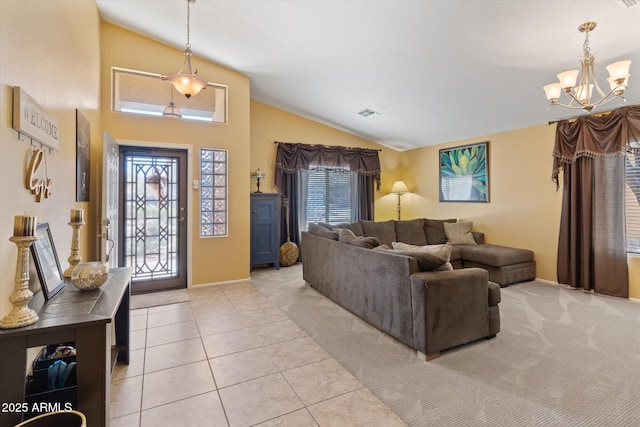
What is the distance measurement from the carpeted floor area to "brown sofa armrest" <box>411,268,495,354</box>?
0.44 ft

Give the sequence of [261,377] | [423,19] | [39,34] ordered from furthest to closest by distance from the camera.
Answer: [423,19] < [261,377] < [39,34]

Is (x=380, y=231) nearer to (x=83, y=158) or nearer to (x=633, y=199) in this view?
(x=633, y=199)

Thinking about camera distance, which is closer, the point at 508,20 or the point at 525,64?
the point at 508,20

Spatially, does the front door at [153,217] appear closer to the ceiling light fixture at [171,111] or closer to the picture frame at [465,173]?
the ceiling light fixture at [171,111]

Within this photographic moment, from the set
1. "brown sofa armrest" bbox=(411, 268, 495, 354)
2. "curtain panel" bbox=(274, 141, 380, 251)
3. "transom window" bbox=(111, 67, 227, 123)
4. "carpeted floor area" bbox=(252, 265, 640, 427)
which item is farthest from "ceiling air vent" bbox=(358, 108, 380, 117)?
"brown sofa armrest" bbox=(411, 268, 495, 354)

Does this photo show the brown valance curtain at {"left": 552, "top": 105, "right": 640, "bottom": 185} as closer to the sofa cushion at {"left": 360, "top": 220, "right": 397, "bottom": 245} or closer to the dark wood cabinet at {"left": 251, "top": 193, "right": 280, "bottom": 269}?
the sofa cushion at {"left": 360, "top": 220, "right": 397, "bottom": 245}

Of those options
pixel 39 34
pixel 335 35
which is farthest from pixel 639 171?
pixel 39 34

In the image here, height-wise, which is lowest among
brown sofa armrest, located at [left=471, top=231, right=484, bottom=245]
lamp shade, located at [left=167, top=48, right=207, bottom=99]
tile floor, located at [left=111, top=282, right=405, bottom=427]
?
tile floor, located at [left=111, top=282, right=405, bottom=427]

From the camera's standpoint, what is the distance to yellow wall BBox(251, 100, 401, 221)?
5.75 meters

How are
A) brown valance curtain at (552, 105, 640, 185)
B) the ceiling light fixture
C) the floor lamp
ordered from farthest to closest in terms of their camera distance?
the floor lamp → the ceiling light fixture → brown valance curtain at (552, 105, 640, 185)

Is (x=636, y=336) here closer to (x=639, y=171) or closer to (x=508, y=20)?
(x=639, y=171)

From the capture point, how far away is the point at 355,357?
2.45 m

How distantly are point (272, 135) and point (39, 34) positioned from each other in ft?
13.9

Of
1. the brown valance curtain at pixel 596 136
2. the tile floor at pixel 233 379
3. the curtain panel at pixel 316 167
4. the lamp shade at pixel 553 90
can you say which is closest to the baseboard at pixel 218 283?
the tile floor at pixel 233 379
